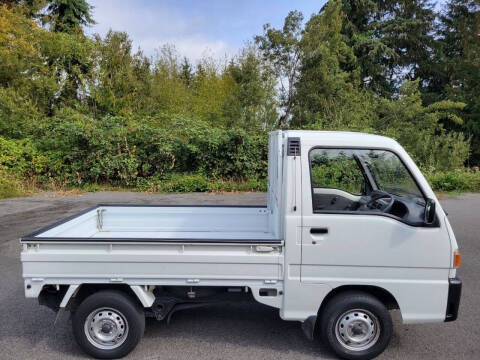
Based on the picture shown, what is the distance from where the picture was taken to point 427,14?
2780cm

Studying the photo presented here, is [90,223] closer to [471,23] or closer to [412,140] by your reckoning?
[412,140]

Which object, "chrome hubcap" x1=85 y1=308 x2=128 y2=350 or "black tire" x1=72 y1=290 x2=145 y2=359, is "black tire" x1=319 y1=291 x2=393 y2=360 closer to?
"black tire" x1=72 y1=290 x2=145 y2=359

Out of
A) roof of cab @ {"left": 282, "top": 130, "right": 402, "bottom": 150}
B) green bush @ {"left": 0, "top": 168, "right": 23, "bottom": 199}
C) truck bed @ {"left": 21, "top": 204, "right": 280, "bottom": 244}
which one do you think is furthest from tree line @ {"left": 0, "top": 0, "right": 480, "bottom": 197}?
roof of cab @ {"left": 282, "top": 130, "right": 402, "bottom": 150}

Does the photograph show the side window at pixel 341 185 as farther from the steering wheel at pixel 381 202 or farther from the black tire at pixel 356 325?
the black tire at pixel 356 325

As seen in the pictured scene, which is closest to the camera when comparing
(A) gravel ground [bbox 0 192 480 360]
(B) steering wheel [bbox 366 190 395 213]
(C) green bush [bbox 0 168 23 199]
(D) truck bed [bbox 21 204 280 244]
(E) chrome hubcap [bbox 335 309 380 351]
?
(E) chrome hubcap [bbox 335 309 380 351]

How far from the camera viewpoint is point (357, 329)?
323 cm

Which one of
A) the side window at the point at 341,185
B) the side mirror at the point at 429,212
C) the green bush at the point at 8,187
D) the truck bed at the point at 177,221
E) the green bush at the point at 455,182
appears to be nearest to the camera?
the side mirror at the point at 429,212

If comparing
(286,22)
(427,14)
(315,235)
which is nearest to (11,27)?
(286,22)

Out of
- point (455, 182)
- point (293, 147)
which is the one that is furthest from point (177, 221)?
point (455, 182)

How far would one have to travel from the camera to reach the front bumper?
309 cm

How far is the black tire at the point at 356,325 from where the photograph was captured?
3184 millimetres

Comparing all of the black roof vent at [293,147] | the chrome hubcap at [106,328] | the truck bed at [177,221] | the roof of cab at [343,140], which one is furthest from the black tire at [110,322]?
the roof of cab at [343,140]

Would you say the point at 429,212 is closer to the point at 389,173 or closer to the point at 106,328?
the point at 389,173

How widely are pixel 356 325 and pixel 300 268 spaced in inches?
30.0
